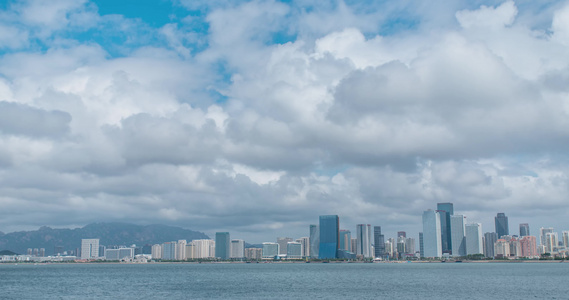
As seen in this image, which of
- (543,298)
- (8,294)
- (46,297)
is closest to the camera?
(543,298)

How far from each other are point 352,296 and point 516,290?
36259mm

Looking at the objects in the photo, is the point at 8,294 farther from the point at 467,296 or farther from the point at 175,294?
the point at 467,296

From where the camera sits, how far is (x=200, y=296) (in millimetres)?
98625

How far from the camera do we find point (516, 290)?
10894 cm

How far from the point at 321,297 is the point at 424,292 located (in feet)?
74.0

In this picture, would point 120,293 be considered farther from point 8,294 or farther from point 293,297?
point 293,297

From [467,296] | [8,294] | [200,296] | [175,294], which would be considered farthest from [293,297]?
[8,294]

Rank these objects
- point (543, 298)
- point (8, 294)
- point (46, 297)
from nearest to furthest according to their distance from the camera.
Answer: point (543, 298) < point (46, 297) < point (8, 294)

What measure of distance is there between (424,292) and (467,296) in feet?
35.1

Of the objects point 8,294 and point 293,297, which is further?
point 8,294

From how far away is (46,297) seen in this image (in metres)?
99.7

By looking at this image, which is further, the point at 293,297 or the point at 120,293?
the point at 120,293

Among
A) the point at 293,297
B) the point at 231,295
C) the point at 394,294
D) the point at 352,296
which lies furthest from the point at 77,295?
the point at 394,294

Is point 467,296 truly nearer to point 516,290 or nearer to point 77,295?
point 516,290
